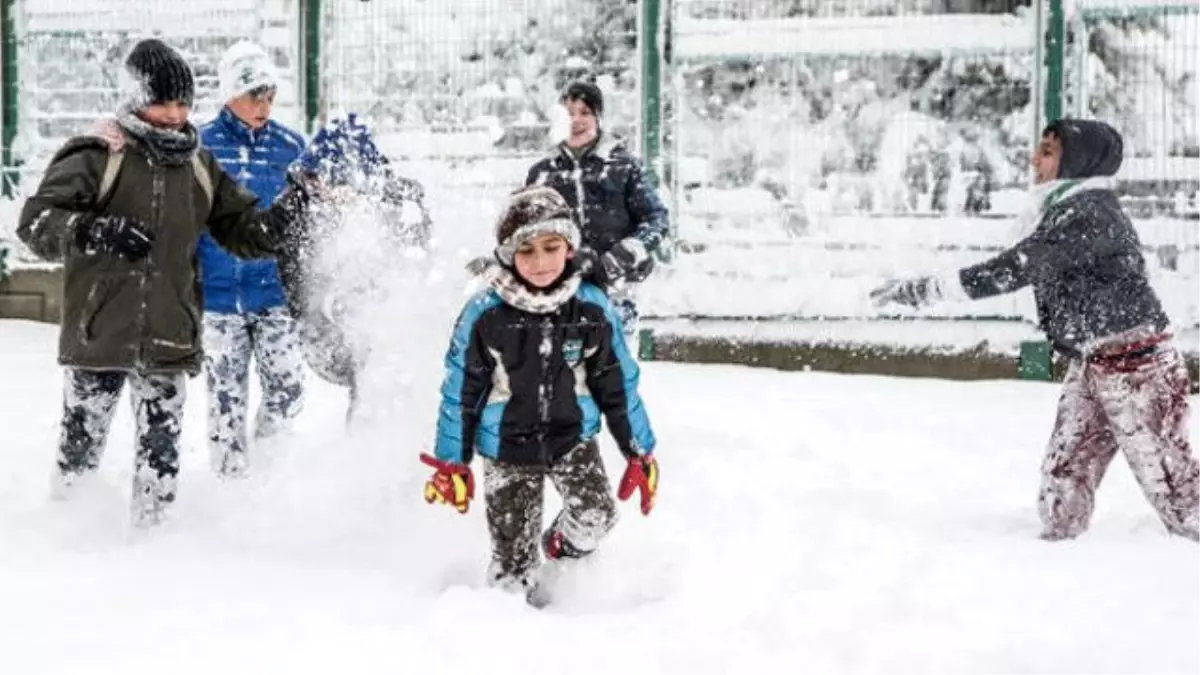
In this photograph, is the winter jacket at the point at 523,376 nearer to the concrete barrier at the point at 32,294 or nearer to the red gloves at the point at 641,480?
the red gloves at the point at 641,480

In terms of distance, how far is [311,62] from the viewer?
10.8 metres

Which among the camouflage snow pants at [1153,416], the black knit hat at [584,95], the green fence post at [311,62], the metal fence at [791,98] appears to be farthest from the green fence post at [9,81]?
the camouflage snow pants at [1153,416]

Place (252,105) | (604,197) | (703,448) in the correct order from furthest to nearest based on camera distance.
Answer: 1. (703,448)
2. (604,197)
3. (252,105)

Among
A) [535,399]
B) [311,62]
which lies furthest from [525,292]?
[311,62]

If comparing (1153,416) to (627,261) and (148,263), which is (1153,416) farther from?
(148,263)

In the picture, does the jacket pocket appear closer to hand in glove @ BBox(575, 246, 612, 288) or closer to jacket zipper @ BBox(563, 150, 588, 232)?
hand in glove @ BBox(575, 246, 612, 288)

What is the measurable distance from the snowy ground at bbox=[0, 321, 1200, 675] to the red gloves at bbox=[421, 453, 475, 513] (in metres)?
0.27

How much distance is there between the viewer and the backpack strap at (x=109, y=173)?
15.4 ft

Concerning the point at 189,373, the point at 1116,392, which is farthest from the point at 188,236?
the point at 1116,392

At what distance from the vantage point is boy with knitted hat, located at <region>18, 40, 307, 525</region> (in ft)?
15.1

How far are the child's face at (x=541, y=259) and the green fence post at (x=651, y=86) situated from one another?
591cm

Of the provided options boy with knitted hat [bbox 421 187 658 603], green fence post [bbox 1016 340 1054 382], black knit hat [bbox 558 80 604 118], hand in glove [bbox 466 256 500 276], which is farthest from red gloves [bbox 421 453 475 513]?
green fence post [bbox 1016 340 1054 382]

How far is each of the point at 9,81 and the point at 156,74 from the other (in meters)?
7.78

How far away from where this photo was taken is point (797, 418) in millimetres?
8062
